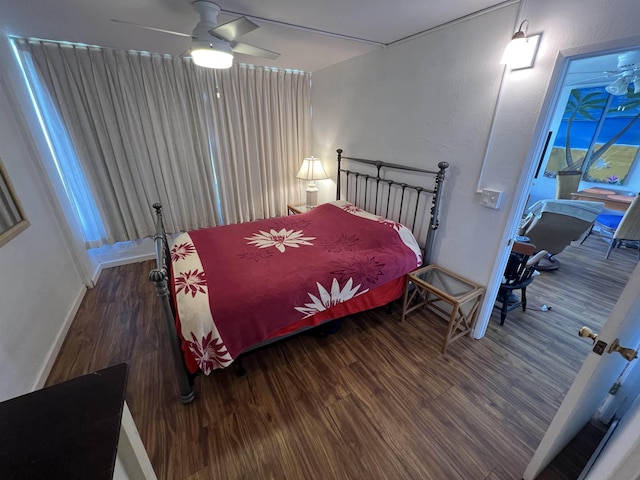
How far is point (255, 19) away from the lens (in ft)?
6.10

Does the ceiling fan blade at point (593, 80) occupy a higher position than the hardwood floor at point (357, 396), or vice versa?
the ceiling fan blade at point (593, 80)

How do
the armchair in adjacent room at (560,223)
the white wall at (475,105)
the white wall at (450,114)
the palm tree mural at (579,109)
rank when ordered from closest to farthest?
the white wall at (475,105)
the white wall at (450,114)
the armchair in adjacent room at (560,223)
the palm tree mural at (579,109)

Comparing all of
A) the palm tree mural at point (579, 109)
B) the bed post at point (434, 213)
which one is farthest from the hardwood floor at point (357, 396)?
the palm tree mural at point (579, 109)

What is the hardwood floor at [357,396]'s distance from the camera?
4.39 feet

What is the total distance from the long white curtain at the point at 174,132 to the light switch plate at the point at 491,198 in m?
2.64

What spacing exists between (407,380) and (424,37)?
2.61m

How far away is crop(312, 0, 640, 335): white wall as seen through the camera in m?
1.38

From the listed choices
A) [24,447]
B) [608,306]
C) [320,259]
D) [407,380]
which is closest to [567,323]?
[608,306]

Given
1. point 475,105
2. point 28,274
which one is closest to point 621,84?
point 475,105

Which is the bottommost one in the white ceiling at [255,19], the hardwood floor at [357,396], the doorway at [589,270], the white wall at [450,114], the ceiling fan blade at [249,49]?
the hardwood floor at [357,396]

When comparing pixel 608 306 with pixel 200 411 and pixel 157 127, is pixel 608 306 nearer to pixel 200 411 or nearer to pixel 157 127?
pixel 200 411

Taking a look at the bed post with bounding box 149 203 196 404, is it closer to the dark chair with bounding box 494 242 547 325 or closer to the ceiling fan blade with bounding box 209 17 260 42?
the ceiling fan blade with bounding box 209 17 260 42

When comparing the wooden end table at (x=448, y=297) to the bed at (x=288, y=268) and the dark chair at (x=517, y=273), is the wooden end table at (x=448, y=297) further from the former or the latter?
the dark chair at (x=517, y=273)

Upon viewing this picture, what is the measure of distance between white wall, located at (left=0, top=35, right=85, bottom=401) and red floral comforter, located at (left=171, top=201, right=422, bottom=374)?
915 millimetres
